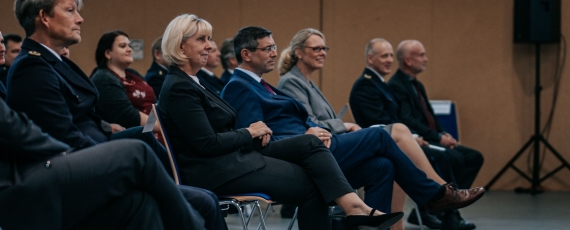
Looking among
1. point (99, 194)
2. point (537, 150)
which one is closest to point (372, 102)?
point (537, 150)

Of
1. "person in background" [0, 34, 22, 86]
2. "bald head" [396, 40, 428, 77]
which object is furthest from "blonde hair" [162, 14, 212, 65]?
"bald head" [396, 40, 428, 77]

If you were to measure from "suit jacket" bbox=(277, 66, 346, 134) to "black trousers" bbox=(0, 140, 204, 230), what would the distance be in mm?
1748

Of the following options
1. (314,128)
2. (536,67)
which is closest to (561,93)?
(536,67)

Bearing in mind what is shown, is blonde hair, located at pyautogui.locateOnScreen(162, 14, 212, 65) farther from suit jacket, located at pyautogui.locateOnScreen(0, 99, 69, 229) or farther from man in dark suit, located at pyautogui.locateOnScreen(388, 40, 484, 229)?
man in dark suit, located at pyautogui.locateOnScreen(388, 40, 484, 229)

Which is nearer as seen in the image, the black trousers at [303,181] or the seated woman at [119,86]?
the black trousers at [303,181]

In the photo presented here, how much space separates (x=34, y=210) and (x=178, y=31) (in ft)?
4.22

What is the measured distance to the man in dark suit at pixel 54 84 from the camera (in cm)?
241

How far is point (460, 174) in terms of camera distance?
5.08 meters

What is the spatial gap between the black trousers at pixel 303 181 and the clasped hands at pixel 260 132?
8 cm

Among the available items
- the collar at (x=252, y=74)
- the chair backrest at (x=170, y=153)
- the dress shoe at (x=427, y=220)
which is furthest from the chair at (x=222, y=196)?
the dress shoe at (x=427, y=220)

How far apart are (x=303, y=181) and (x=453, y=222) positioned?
1824 millimetres

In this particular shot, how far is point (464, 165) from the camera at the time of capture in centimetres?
510

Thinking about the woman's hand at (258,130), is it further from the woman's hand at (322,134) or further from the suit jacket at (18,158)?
the suit jacket at (18,158)

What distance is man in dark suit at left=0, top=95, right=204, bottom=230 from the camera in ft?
6.48
